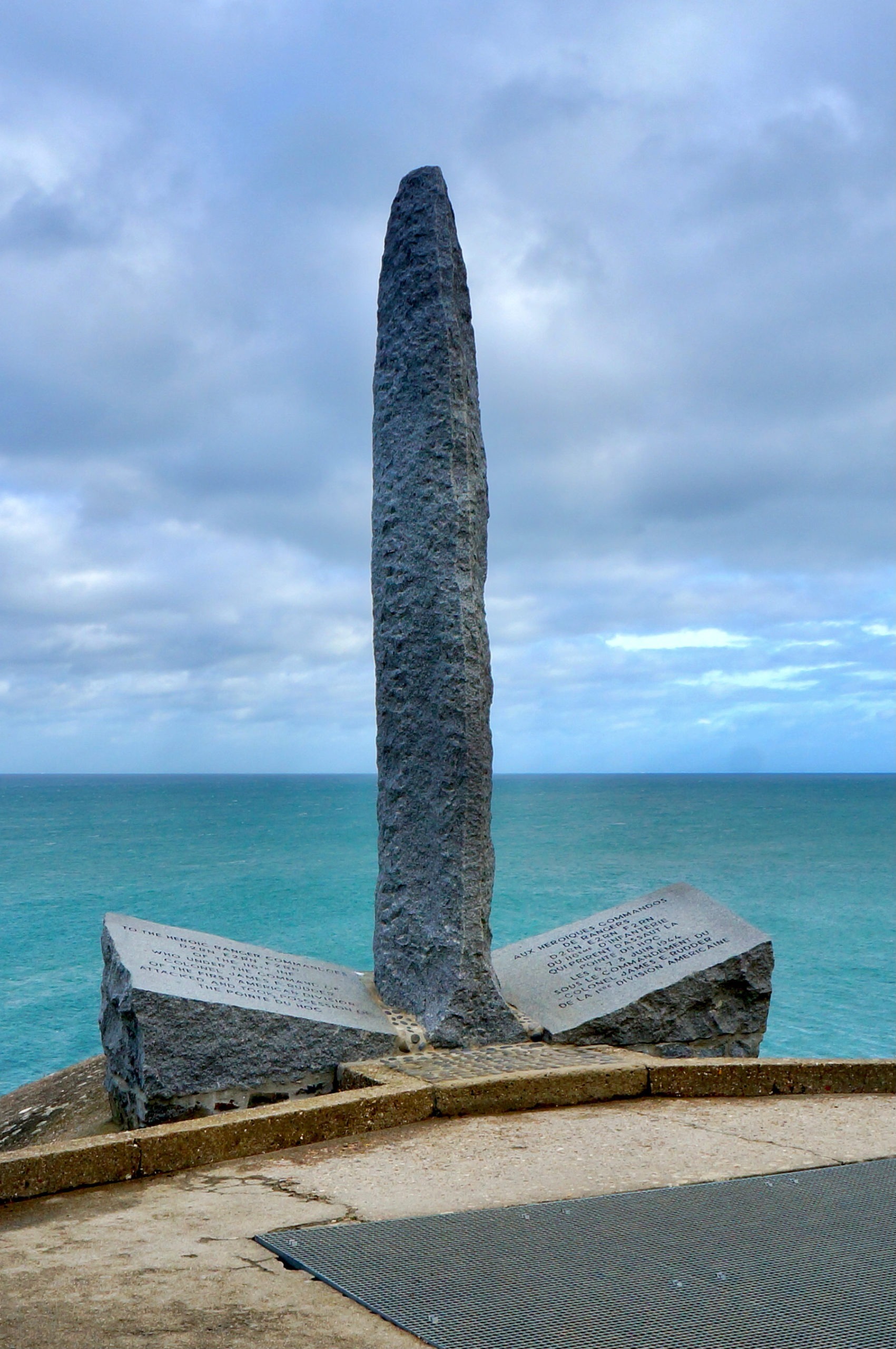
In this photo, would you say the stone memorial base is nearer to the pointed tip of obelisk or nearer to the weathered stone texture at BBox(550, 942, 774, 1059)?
the weathered stone texture at BBox(550, 942, 774, 1059)

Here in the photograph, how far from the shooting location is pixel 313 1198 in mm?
3938

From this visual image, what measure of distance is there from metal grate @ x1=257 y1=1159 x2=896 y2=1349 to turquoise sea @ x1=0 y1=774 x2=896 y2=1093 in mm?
10130

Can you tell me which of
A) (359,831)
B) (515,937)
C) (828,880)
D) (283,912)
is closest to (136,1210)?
(515,937)

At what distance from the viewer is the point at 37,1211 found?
3.92 meters

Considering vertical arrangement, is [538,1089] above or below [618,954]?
below

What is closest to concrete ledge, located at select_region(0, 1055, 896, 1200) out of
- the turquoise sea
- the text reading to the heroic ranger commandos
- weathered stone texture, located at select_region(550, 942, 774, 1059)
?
weathered stone texture, located at select_region(550, 942, 774, 1059)

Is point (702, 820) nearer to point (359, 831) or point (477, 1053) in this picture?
point (359, 831)

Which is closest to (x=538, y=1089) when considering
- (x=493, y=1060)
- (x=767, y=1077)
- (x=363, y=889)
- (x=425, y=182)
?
(x=493, y=1060)

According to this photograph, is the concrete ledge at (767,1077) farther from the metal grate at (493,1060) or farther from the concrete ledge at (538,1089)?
the metal grate at (493,1060)

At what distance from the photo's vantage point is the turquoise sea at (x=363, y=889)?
15.6 m

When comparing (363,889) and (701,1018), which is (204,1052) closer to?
(701,1018)

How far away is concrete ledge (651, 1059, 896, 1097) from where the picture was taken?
559cm

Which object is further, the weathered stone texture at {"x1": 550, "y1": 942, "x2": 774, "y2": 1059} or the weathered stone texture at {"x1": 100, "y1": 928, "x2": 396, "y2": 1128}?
the weathered stone texture at {"x1": 550, "y1": 942, "x2": 774, "y2": 1059}

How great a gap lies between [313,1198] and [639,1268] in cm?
128
